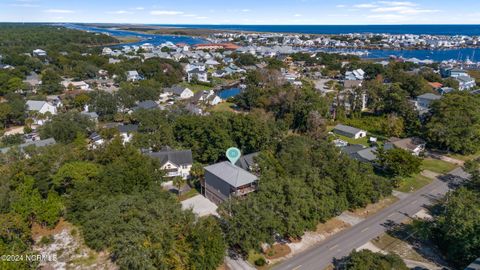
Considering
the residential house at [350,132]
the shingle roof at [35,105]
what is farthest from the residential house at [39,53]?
the residential house at [350,132]

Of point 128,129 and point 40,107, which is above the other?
point 40,107

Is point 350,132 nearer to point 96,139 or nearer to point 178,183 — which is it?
point 178,183

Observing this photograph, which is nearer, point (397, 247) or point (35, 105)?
point (397, 247)

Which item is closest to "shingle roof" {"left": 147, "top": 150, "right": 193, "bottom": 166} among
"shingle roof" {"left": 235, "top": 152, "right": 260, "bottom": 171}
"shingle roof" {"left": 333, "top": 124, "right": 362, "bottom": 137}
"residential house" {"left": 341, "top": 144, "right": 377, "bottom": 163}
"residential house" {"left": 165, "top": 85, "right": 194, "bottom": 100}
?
"shingle roof" {"left": 235, "top": 152, "right": 260, "bottom": 171}

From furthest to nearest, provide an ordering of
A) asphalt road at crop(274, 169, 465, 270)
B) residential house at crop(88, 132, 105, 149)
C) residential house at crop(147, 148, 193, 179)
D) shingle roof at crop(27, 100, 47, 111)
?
shingle roof at crop(27, 100, 47, 111), residential house at crop(88, 132, 105, 149), residential house at crop(147, 148, 193, 179), asphalt road at crop(274, 169, 465, 270)

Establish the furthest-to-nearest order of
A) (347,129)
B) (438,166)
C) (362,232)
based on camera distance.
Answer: (347,129)
(438,166)
(362,232)

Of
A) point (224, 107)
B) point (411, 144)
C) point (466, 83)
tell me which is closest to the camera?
point (411, 144)

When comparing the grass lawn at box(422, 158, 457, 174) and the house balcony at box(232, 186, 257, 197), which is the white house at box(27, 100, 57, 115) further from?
the grass lawn at box(422, 158, 457, 174)

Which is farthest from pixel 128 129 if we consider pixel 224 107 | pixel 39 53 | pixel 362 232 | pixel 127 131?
pixel 39 53
